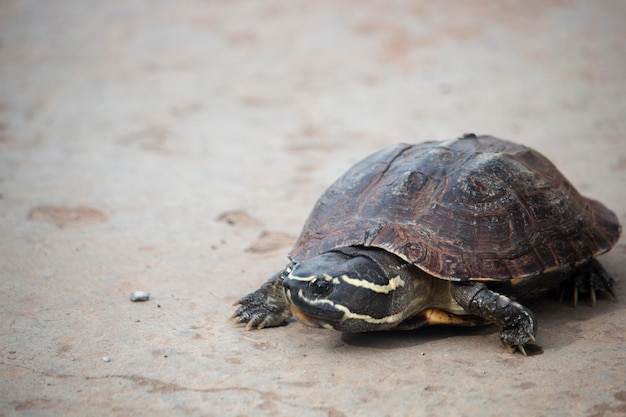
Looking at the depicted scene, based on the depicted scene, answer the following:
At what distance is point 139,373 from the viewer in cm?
371

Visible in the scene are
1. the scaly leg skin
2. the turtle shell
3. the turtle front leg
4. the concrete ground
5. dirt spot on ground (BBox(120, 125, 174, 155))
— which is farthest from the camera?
dirt spot on ground (BBox(120, 125, 174, 155))

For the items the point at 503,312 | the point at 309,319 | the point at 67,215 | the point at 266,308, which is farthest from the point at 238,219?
the point at 503,312

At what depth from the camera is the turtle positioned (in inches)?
149

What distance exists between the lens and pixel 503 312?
12.7 ft

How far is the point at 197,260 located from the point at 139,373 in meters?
1.73

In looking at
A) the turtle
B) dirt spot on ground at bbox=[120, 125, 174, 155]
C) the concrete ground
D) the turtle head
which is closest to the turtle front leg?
the turtle

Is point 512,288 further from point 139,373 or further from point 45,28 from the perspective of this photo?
point 45,28

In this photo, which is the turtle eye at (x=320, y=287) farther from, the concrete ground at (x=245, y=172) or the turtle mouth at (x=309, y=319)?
the concrete ground at (x=245, y=172)

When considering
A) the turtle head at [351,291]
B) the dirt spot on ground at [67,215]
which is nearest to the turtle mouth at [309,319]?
the turtle head at [351,291]

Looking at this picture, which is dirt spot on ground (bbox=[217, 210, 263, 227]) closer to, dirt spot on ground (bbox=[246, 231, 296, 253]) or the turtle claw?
dirt spot on ground (bbox=[246, 231, 296, 253])

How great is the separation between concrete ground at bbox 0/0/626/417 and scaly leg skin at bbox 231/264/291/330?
0.23 ft

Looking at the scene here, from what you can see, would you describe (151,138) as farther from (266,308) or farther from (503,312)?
(503,312)

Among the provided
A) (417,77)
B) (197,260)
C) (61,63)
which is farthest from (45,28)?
(197,260)

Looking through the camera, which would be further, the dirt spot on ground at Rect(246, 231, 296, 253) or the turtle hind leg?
the dirt spot on ground at Rect(246, 231, 296, 253)
